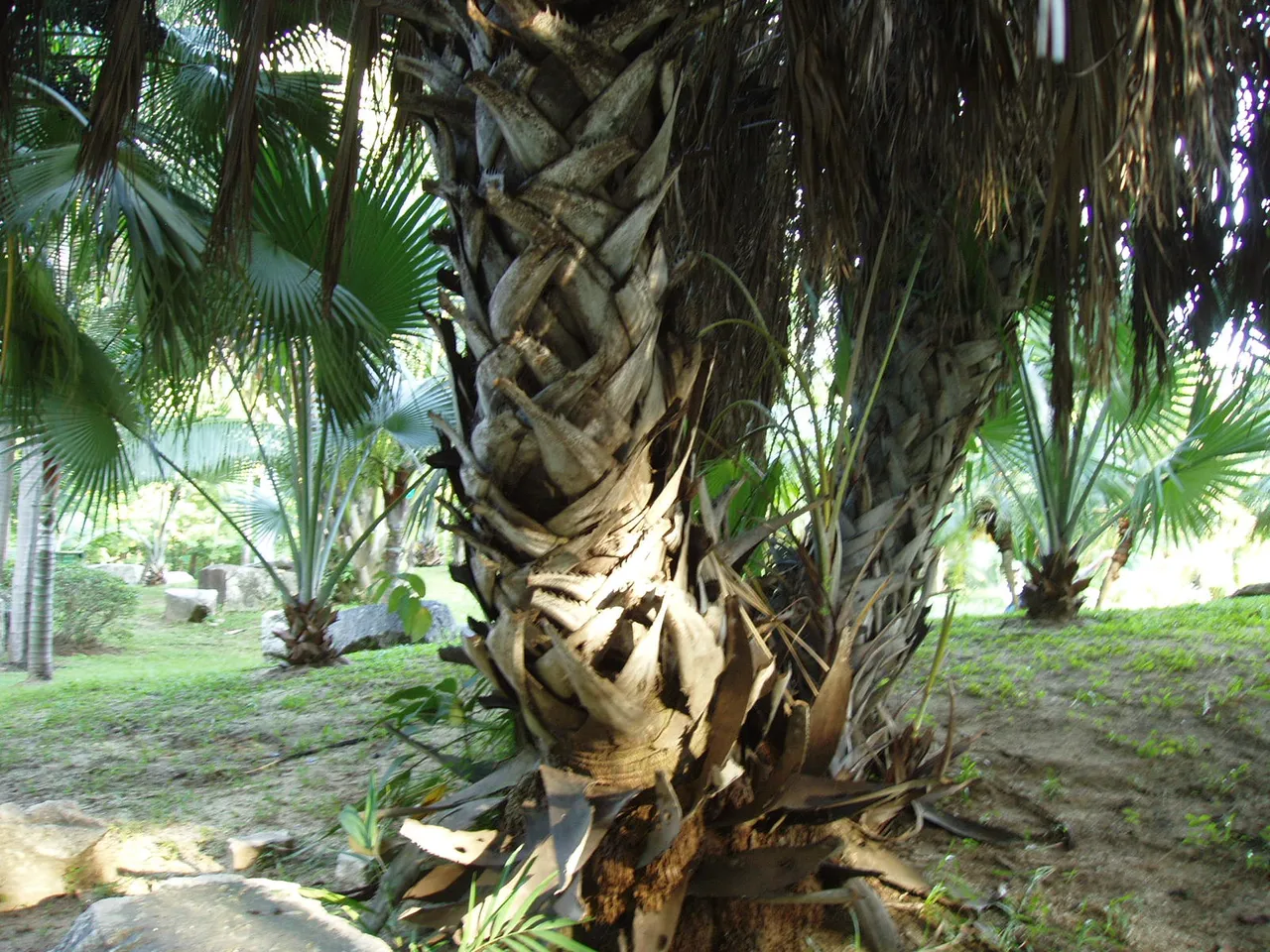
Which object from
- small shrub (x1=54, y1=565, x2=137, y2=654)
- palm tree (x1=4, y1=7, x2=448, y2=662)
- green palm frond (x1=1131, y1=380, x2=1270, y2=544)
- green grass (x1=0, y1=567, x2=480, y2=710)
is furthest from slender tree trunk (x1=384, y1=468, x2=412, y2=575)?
green palm frond (x1=1131, y1=380, x2=1270, y2=544)

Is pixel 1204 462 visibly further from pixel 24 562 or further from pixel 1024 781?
pixel 24 562

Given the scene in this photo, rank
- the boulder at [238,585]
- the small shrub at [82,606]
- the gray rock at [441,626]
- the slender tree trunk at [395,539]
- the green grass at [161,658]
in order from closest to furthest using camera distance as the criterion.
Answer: the green grass at [161,658], the gray rock at [441,626], the small shrub at [82,606], the slender tree trunk at [395,539], the boulder at [238,585]

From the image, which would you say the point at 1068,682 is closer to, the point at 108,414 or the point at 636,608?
the point at 636,608

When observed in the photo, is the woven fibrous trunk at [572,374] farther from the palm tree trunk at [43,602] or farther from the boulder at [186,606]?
the boulder at [186,606]

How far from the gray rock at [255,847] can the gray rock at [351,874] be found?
0.83 feet

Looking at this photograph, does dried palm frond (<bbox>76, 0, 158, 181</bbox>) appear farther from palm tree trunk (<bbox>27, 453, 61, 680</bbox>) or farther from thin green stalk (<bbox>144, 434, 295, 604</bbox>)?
palm tree trunk (<bbox>27, 453, 61, 680</bbox>)

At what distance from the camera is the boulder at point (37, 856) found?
7.79 ft

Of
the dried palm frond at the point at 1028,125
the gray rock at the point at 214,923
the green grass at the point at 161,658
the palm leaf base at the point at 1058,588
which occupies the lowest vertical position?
the green grass at the point at 161,658

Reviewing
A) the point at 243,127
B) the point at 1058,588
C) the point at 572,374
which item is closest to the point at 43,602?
the point at 243,127

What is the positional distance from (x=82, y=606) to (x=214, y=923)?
13.2m

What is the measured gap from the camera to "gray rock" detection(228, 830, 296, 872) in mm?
2461

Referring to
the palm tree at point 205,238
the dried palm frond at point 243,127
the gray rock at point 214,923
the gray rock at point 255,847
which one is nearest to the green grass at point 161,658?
the palm tree at point 205,238

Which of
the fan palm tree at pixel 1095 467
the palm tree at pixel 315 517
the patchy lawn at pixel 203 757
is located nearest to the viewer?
the patchy lawn at pixel 203 757

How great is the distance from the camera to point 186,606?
1623 centimetres
